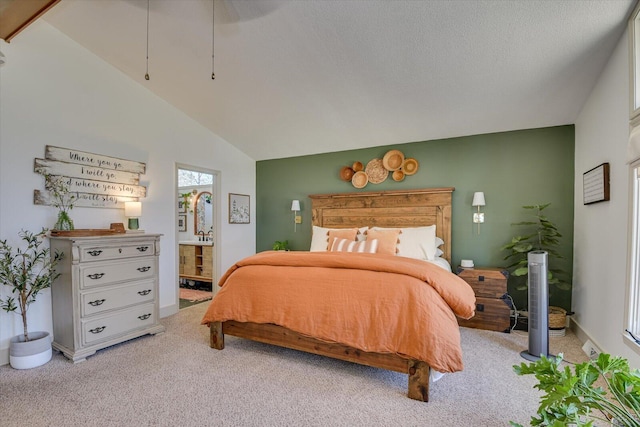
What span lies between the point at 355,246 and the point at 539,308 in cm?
185

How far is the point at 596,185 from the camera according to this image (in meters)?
2.64

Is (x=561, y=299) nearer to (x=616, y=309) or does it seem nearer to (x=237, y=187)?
(x=616, y=309)

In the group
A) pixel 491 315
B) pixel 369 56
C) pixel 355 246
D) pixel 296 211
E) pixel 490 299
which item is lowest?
pixel 491 315

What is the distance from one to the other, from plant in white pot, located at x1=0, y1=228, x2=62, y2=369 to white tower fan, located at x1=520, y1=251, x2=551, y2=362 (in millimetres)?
4073

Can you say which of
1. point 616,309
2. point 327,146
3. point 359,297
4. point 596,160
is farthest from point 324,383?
point 327,146

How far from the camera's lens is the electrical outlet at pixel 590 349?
2557 millimetres

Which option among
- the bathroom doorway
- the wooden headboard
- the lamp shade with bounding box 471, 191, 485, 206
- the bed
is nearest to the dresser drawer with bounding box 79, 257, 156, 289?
the bed

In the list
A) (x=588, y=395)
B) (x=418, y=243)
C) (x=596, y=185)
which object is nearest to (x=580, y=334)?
(x=596, y=185)

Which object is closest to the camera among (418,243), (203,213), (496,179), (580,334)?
(580,334)

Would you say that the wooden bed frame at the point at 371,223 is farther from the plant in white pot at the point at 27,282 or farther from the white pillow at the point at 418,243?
the plant in white pot at the point at 27,282

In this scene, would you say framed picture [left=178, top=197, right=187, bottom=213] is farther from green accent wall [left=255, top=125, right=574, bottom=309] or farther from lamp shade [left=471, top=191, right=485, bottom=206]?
lamp shade [left=471, top=191, right=485, bottom=206]

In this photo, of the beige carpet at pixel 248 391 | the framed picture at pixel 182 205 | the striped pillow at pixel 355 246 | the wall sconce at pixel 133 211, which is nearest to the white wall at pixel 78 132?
the wall sconce at pixel 133 211

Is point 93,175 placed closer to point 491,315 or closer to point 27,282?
point 27,282

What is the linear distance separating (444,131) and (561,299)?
236 cm
